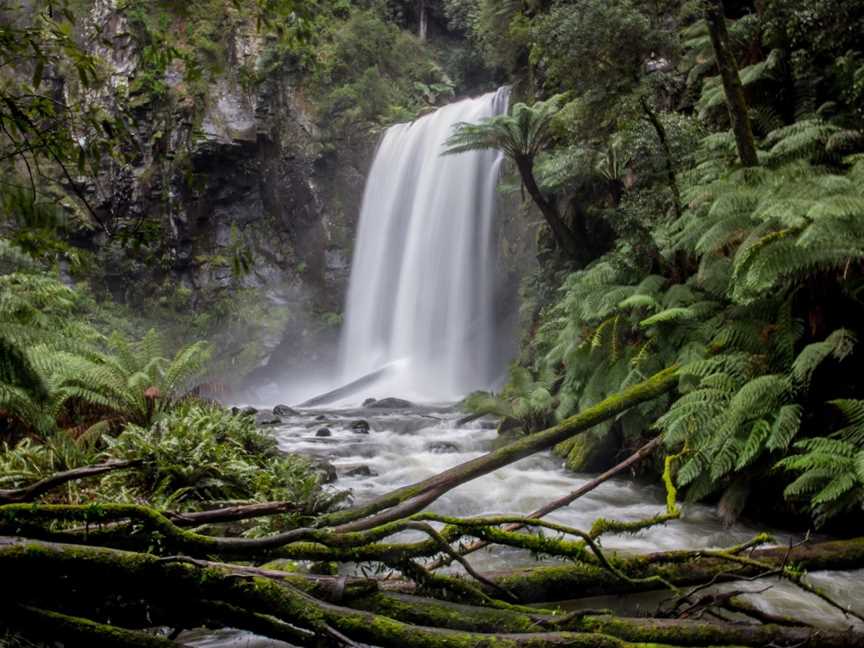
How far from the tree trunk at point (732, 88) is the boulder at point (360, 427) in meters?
7.21

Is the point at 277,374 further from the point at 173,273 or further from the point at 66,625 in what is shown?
the point at 66,625

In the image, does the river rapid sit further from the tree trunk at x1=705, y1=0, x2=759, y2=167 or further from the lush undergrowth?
the tree trunk at x1=705, y1=0, x2=759, y2=167

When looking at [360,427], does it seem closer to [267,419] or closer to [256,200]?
[267,419]

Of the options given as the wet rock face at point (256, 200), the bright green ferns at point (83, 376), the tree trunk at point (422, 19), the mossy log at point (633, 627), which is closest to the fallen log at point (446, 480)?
the mossy log at point (633, 627)

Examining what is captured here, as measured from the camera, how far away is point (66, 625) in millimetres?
2131

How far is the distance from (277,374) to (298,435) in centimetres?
982

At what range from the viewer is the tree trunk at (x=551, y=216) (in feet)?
31.4

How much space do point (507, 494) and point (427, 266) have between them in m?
12.5

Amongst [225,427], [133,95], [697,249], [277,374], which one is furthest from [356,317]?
[697,249]

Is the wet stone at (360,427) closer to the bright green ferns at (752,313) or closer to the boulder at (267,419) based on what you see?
the boulder at (267,419)

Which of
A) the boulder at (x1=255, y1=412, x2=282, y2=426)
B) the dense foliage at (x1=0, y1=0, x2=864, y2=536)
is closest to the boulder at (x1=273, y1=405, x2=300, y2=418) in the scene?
the boulder at (x1=255, y1=412, x2=282, y2=426)

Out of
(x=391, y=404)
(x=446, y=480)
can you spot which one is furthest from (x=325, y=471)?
(x=391, y=404)

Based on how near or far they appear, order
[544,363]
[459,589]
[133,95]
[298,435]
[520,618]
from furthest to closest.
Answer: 1. [133,95]
2. [298,435]
3. [544,363]
4. [459,589]
5. [520,618]

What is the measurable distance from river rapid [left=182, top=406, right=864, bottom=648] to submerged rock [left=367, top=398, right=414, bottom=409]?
1627 mm
